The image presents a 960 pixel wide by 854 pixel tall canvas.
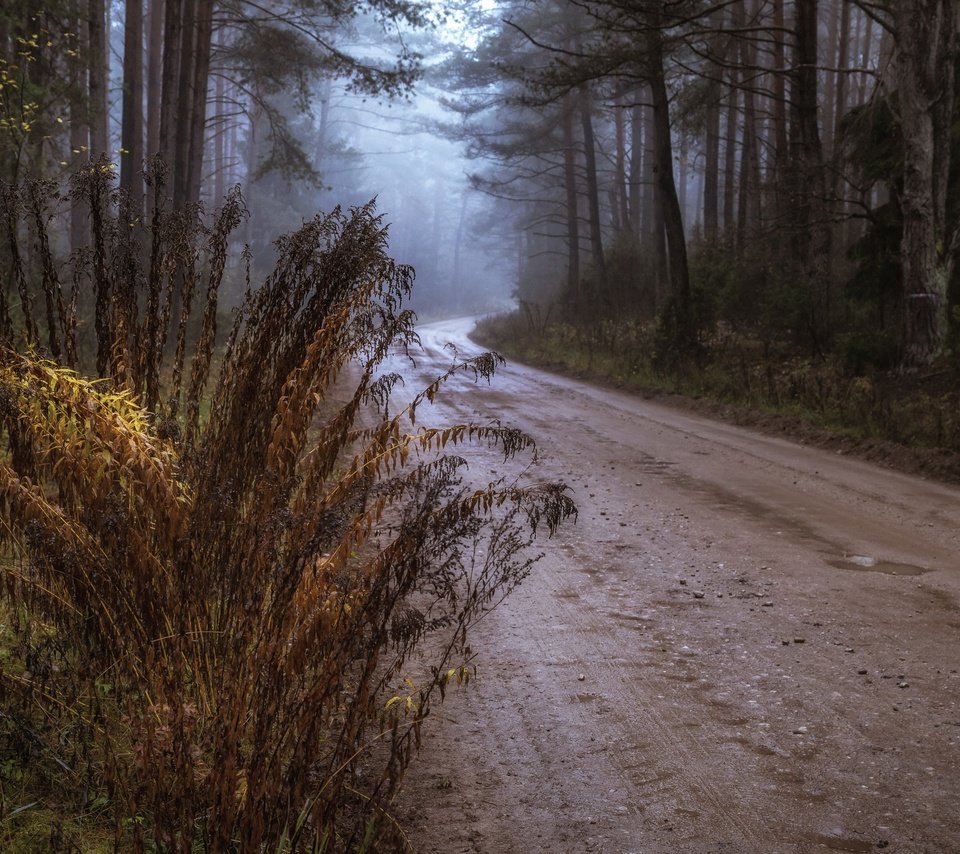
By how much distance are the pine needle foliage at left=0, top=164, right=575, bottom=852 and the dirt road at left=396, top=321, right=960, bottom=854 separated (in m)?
0.50

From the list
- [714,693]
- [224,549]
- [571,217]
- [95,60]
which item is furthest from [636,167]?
[224,549]

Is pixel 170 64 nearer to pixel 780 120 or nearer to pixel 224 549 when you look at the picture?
pixel 780 120

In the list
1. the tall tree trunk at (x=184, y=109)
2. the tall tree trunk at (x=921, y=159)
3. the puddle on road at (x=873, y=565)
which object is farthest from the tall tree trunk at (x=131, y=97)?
the puddle on road at (x=873, y=565)

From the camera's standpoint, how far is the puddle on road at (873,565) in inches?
242

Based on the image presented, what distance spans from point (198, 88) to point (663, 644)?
1976 centimetres

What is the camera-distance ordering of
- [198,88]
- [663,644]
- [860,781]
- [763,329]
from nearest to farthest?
[860,781] < [663,644] < [763,329] < [198,88]

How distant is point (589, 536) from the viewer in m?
7.14

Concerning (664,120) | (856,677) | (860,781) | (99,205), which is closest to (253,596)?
(99,205)

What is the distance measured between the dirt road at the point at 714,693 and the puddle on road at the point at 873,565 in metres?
0.02

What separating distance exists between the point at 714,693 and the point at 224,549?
2.39 meters

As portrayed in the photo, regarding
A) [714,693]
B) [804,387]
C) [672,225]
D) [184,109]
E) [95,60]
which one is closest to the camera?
[714,693]

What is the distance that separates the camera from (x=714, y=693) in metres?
4.32

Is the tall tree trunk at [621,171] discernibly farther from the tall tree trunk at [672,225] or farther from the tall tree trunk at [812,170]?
the tall tree trunk at [812,170]

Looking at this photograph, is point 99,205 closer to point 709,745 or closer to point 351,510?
point 351,510
